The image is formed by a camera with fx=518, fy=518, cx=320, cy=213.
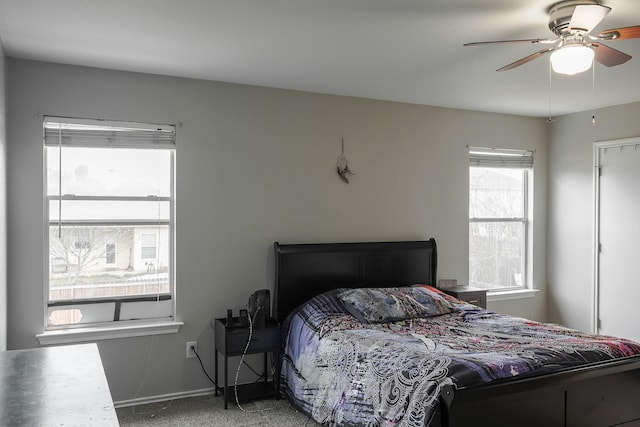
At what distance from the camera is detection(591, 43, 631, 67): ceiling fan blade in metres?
2.51

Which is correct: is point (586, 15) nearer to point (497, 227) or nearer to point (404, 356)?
point (404, 356)

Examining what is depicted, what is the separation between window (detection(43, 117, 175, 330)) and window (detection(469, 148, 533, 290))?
296 centimetres

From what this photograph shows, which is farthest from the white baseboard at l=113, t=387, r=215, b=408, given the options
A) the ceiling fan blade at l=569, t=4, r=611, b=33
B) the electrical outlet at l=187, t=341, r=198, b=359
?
the ceiling fan blade at l=569, t=4, r=611, b=33

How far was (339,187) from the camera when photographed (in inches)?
173

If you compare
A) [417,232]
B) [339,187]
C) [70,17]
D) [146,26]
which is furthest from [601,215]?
[70,17]

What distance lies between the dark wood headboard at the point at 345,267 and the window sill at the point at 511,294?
0.85m

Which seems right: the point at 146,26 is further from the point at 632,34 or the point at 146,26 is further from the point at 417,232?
the point at 417,232

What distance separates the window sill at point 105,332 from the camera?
3.43 meters

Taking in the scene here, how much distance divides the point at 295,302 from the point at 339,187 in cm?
104

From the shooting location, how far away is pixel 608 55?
102 inches

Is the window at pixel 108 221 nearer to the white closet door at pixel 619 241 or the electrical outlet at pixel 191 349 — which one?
the electrical outlet at pixel 191 349

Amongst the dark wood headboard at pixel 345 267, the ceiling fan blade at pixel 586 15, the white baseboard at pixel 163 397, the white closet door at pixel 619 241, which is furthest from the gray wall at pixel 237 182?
the ceiling fan blade at pixel 586 15

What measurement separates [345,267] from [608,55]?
7.93 feet

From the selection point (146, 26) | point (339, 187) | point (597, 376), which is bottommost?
point (597, 376)
